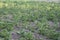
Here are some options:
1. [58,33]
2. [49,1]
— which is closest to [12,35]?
[58,33]

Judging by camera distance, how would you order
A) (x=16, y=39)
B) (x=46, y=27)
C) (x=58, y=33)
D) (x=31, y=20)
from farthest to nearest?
(x=31, y=20) < (x=46, y=27) < (x=58, y=33) < (x=16, y=39)

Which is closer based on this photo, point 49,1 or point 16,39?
point 16,39

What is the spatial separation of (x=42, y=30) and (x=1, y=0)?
606cm

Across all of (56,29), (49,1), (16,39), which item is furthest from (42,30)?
(49,1)

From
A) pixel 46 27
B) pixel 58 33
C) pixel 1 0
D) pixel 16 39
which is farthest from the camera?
pixel 1 0

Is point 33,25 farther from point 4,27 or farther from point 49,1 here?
point 49,1

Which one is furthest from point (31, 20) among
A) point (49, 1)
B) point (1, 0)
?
point (49, 1)

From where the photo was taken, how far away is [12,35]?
5438mm

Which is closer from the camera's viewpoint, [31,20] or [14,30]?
[14,30]

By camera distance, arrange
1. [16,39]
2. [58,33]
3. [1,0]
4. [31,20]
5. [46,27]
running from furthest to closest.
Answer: [1,0]
[31,20]
[46,27]
[58,33]
[16,39]

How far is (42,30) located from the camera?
5941mm

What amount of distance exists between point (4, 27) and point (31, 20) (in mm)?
1570

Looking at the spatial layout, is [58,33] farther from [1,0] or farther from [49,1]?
[49,1]

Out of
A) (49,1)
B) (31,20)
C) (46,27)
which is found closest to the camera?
(46,27)
